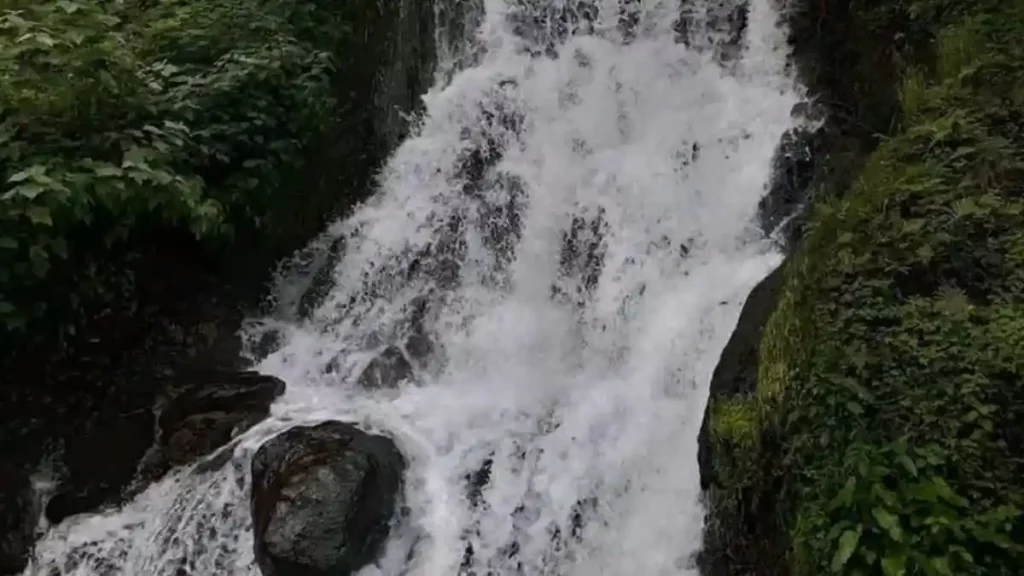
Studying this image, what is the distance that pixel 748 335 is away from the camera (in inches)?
223

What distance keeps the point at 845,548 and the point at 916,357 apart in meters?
0.96

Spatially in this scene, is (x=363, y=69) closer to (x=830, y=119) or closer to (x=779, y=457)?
(x=830, y=119)

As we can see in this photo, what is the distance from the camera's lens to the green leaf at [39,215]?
18.2ft

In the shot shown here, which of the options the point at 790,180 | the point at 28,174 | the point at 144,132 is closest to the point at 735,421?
the point at 790,180

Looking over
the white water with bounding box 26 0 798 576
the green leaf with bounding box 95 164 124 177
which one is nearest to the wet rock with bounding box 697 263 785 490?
the white water with bounding box 26 0 798 576

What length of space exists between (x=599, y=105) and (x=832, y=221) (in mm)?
4277

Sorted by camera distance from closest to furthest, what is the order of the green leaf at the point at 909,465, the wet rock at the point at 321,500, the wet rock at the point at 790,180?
the green leaf at the point at 909,465, the wet rock at the point at 321,500, the wet rock at the point at 790,180

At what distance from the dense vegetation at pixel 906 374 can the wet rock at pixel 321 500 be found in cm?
210

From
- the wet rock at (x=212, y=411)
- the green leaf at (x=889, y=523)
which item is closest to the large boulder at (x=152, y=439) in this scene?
the wet rock at (x=212, y=411)

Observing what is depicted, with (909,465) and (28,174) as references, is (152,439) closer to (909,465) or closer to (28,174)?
(28,174)

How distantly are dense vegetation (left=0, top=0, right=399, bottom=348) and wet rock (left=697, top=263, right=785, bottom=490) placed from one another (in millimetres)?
3828

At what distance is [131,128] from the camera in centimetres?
659

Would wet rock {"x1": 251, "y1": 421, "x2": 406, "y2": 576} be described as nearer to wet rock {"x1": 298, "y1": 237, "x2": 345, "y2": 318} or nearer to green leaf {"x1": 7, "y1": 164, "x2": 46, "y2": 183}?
wet rock {"x1": 298, "y1": 237, "x2": 345, "y2": 318}

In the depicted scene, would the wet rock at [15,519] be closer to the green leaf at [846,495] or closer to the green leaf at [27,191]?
the green leaf at [27,191]
